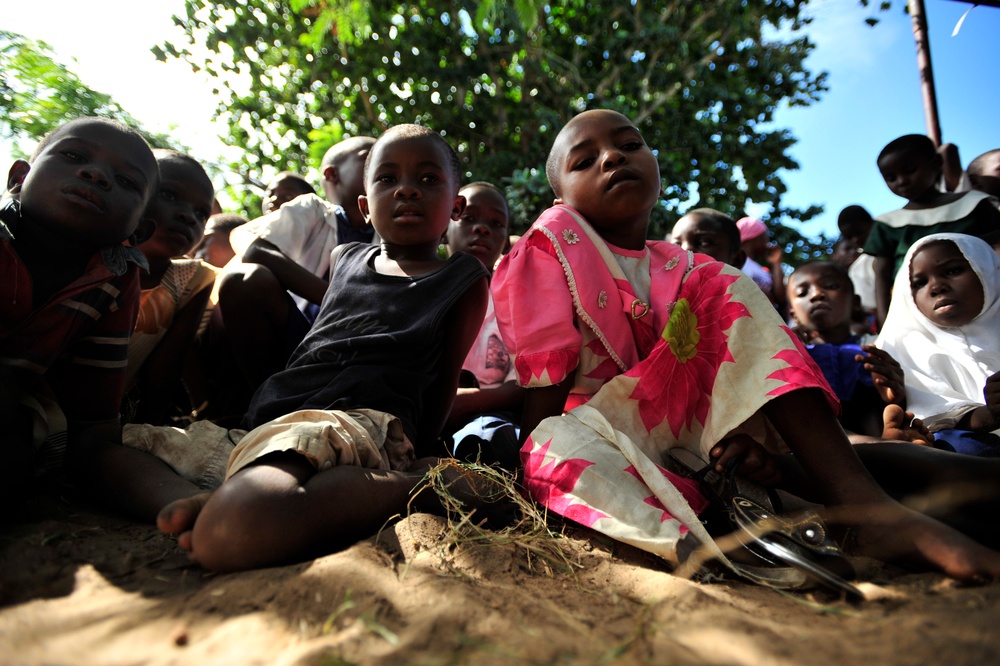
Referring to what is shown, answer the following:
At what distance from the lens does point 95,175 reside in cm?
176

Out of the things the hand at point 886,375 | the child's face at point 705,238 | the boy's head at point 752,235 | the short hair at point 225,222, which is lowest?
the short hair at point 225,222

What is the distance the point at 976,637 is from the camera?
84 centimetres

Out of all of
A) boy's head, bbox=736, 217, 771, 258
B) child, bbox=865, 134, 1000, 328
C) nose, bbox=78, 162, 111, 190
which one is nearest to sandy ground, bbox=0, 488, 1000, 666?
nose, bbox=78, 162, 111, 190

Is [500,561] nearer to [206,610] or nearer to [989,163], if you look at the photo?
[206,610]

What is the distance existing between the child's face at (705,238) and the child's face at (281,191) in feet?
8.01

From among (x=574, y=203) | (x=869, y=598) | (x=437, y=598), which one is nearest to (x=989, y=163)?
(x=574, y=203)

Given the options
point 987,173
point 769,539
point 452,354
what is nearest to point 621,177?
point 452,354

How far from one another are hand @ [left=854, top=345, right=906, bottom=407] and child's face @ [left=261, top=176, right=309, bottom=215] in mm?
3285

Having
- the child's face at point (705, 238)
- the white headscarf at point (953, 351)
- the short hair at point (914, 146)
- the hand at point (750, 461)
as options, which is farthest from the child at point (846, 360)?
the short hair at point (914, 146)

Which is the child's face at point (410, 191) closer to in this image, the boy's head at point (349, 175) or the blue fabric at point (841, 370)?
the boy's head at point (349, 175)

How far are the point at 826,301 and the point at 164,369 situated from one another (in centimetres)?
338

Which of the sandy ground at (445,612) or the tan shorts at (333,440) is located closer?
the sandy ground at (445,612)

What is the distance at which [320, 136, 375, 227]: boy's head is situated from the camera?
3244mm

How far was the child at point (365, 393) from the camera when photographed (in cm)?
127
